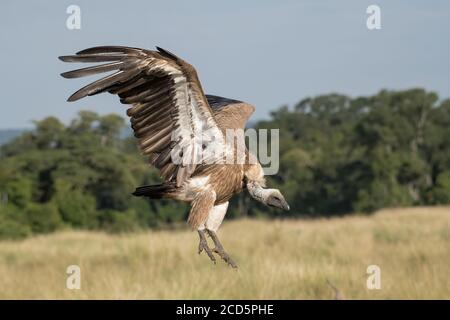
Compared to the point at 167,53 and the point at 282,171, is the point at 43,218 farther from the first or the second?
the point at 167,53

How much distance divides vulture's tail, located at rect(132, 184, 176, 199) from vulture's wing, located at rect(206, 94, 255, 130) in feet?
3.69

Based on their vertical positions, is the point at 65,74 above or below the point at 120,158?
above

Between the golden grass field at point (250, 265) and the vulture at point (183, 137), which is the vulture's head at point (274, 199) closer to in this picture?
the vulture at point (183, 137)

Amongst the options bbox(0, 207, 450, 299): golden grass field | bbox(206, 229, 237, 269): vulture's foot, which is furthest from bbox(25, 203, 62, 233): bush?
bbox(206, 229, 237, 269): vulture's foot

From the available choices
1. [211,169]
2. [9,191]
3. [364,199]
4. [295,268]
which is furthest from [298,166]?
[211,169]

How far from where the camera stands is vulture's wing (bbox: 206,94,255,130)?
6.00 metres

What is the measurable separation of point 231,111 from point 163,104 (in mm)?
1730

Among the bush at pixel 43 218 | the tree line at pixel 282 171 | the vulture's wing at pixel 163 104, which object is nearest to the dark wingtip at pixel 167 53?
the vulture's wing at pixel 163 104

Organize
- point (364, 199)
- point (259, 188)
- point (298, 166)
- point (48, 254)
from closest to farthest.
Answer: point (259, 188)
point (48, 254)
point (298, 166)
point (364, 199)

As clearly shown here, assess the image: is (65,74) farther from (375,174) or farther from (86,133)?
(375,174)

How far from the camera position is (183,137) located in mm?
4508

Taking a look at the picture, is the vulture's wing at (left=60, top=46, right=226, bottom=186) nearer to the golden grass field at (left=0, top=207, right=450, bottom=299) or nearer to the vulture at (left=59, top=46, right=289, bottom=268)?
the vulture at (left=59, top=46, right=289, bottom=268)

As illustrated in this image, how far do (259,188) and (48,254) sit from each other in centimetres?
2366

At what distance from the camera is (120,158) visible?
5003cm
